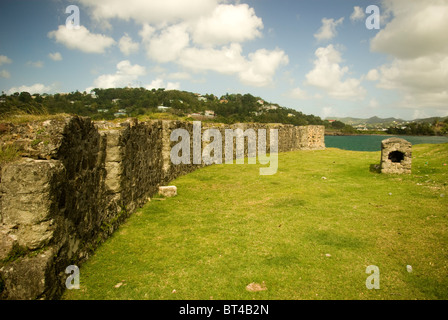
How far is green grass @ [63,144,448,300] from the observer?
13.5ft

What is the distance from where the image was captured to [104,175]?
Answer: 6.07 metres

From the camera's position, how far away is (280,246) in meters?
5.50

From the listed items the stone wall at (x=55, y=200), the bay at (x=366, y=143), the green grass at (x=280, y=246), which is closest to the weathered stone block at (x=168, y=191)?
the green grass at (x=280, y=246)

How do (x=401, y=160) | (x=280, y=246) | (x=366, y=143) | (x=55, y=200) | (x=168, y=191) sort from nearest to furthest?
(x=55, y=200)
(x=280, y=246)
(x=168, y=191)
(x=401, y=160)
(x=366, y=143)

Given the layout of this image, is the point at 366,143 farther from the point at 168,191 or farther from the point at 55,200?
the point at 55,200

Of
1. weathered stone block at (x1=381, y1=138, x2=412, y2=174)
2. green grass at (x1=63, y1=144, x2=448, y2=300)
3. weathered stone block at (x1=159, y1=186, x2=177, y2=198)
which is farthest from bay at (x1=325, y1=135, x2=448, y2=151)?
weathered stone block at (x1=159, y1=186, x2=177, y2=198)

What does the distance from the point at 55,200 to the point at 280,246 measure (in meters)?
4.27

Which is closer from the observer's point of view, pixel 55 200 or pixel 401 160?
pixel 55 200

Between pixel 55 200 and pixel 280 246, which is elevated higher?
pixel 55 200

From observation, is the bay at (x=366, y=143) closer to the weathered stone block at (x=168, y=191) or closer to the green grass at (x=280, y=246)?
the green grass at (x=280, y=246)

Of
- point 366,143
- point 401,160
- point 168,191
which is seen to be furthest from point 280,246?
point 366,143

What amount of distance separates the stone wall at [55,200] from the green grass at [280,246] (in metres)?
0.54

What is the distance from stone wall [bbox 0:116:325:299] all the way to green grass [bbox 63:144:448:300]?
0.54 m
